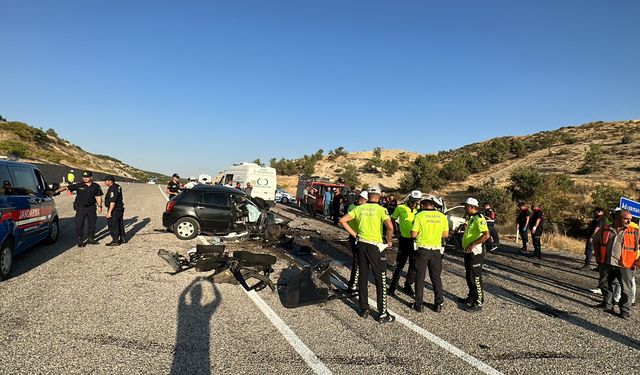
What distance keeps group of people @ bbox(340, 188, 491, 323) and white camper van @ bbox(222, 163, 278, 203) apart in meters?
16.1

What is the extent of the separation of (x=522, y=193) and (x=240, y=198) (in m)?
21.2

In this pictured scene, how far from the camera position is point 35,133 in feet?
195

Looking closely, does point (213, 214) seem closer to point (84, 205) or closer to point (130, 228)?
point (84, 205)

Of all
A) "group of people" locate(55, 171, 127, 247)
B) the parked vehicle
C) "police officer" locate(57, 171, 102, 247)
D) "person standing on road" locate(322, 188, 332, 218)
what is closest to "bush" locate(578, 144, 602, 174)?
"person standing on road" locate(322, 188, 332, 218)

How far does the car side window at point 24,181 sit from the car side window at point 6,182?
0.50ft

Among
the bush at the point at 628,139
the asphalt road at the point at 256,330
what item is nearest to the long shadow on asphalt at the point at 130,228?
the asphalt road at the point at 256,330

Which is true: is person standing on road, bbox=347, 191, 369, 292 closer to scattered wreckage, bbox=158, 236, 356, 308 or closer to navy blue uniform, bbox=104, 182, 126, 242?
scattered wreckage, bbox=158, 236, 356, 308

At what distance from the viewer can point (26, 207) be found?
6973mm

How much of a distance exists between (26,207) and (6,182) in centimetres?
65

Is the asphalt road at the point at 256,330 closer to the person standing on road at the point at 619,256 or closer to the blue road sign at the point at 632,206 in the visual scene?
the person standing on road at the point at 619,256

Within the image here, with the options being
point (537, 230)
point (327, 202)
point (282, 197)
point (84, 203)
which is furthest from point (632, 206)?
point (282, 197)

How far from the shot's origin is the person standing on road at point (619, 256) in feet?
20.5

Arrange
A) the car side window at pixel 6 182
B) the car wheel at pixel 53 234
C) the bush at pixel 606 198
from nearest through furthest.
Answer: the car side window at pixel 6 182 < the car wheel at pixel 53 234 < the bush at pixel 606 198

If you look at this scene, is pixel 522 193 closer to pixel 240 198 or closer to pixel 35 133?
pixel 240 198
